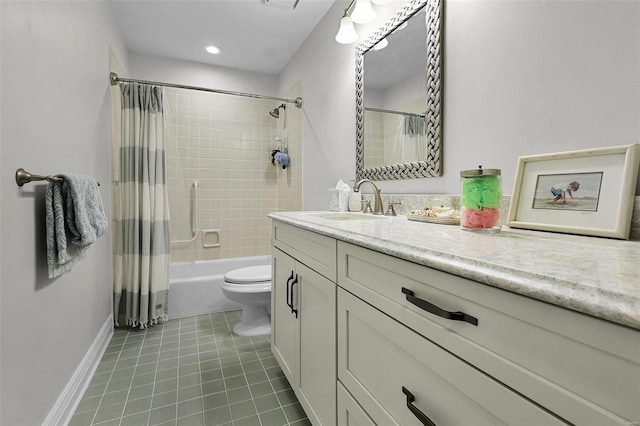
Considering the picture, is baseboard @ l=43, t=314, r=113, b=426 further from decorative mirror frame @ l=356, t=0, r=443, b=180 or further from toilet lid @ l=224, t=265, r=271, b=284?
decorative mirror frame @ l=356, t=0, r=443, b=180

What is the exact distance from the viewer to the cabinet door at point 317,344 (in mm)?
999

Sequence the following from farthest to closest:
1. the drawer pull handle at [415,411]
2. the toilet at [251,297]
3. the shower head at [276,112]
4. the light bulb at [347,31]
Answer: the shower head at [276,112]
the toilet at [251,297]
the light bulb at [347,31]
the drawer pull handle at [415,411]

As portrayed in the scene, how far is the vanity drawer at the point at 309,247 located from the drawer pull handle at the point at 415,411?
40 cm

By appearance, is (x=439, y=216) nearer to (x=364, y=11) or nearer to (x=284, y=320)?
(x=284, y=320)

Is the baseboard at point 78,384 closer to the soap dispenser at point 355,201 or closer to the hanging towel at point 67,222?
the hanging towel at point 67,222

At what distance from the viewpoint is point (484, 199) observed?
85 centimetres

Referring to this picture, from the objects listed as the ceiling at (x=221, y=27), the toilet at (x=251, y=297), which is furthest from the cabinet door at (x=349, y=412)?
the ceiling at (x=221, y=27)

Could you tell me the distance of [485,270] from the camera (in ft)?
1.54

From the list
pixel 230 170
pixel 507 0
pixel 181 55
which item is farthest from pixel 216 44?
pixel 507 0

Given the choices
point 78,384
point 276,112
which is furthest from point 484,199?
point 276,112

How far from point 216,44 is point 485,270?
3074mm

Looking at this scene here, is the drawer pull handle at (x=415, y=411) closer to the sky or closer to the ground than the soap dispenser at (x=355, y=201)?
closer to the ground

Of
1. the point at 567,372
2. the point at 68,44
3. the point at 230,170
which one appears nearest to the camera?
the point at 567,372

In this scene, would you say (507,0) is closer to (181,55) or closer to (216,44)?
(216,44)
